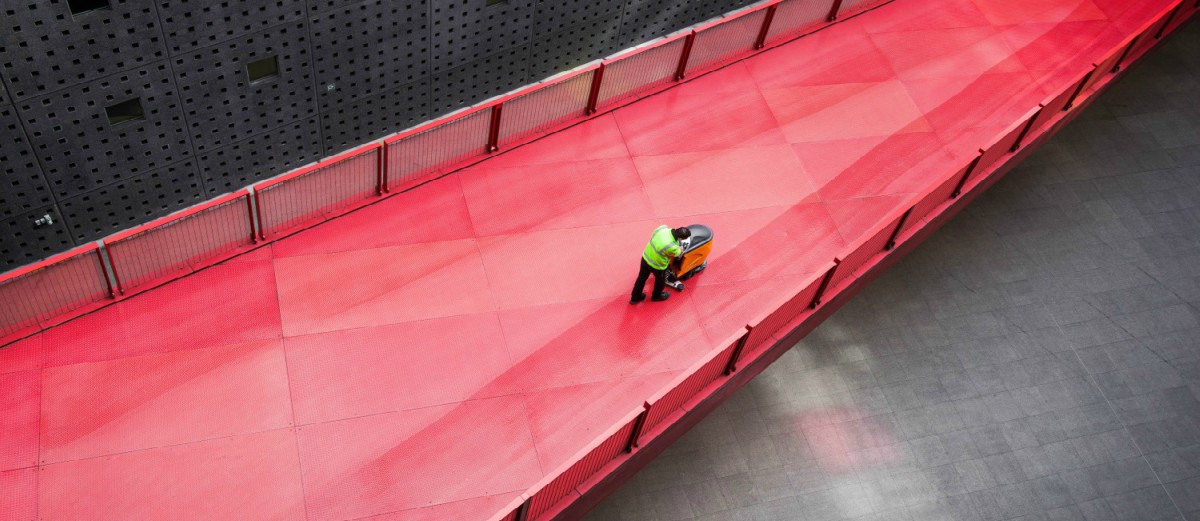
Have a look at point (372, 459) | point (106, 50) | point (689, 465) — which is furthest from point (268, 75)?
point (689, 465)

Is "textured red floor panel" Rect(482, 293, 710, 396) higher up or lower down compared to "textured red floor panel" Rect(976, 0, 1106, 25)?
lower down

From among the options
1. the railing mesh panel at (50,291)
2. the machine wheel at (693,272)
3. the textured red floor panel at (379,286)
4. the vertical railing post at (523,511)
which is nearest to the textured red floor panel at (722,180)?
the machine wheel at (693,272)

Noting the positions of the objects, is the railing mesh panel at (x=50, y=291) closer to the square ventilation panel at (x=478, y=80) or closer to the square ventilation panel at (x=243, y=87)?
the square ventilation panel at (x=243, y=87)

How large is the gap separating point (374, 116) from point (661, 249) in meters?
3.48

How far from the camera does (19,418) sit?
8.48 metres

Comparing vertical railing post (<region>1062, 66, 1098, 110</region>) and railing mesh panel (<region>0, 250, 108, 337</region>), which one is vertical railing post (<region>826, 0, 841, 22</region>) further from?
railing mesh panel (<region>0, 250, 108, 337</region>)

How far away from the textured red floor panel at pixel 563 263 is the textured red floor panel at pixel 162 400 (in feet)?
7.72

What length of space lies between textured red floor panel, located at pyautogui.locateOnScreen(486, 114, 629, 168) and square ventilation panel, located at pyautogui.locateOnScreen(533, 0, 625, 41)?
1.11 metres

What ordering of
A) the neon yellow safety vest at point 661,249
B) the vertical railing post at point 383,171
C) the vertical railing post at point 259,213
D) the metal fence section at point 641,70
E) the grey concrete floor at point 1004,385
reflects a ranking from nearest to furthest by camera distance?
the neon yellow safety vest at point 661,249
the vertical railing post at point 259,213
the vertical railing post at point 383,171
the metal fence section at point 641,70
the grey concrete floor at point 1004,385

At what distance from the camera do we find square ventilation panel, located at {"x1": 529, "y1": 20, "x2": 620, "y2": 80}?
37.6 feet

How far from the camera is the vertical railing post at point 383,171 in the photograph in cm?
1013

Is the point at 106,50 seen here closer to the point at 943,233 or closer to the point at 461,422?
the point at 461,422

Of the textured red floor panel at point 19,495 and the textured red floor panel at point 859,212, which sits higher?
the textured red floor panel at point 859,212

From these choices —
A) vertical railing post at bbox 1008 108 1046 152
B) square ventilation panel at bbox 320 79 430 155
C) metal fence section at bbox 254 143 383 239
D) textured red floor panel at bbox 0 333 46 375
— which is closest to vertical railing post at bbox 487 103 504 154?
square ventilation panel at bbox 320 79 430 155
